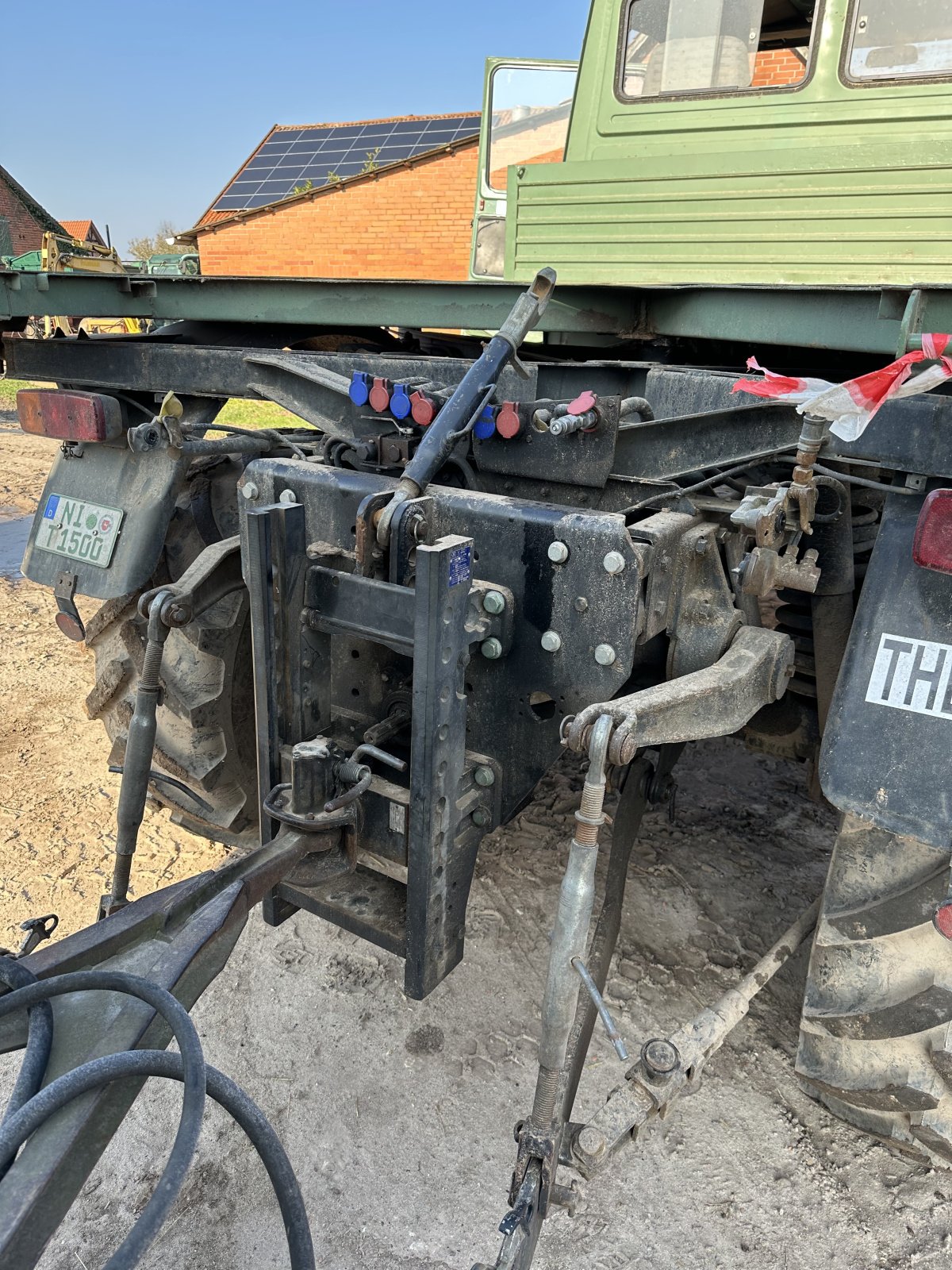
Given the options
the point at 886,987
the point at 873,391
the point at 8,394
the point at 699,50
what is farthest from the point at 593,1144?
the point at 8,394

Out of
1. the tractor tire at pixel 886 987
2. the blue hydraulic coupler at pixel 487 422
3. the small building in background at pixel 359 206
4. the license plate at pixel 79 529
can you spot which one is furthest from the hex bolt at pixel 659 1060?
the small building in background at pixel 359 206

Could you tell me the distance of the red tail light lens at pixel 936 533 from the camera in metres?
1.63

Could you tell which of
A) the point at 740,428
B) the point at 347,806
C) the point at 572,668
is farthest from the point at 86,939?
the point at 740,428

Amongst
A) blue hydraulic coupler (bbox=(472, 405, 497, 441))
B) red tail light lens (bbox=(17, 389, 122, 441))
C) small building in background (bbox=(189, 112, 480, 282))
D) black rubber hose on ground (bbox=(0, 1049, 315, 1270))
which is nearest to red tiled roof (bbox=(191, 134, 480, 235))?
small building in background (bbox=(189, 112, 480, 282))

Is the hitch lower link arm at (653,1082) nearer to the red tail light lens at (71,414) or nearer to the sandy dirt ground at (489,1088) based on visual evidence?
the sandy dirt ground at (489,1088)

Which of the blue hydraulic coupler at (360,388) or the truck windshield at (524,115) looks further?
the truck windshield at (524,115)

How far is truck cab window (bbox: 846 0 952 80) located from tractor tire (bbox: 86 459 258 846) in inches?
80.1

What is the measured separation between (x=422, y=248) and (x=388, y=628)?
50.5 feet

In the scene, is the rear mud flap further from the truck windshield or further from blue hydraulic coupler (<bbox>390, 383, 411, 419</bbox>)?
the truck windshield

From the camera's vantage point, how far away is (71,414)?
8.75ft

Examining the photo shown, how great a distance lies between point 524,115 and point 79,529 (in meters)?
3.14

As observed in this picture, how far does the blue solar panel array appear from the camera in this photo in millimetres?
16875

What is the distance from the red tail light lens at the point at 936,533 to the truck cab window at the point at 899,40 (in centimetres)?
149

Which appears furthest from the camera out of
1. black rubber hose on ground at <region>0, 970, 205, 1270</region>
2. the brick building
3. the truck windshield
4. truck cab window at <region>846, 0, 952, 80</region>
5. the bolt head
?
the brick building
